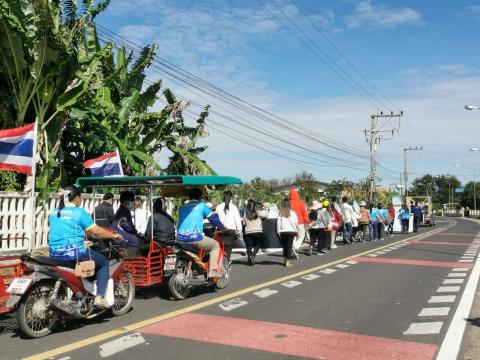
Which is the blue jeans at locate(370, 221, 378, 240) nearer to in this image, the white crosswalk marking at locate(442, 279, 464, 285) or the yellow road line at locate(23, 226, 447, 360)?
the white crosswalk marking at locate(442, 279, 464, 285)

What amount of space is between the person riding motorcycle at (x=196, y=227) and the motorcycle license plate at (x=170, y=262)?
467 mm

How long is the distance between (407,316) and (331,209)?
11784 millimetres

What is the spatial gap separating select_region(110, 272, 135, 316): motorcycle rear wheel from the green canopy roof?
4.99 ft

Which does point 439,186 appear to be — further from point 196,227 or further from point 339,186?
point 196,227

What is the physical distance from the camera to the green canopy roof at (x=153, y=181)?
26.6ft

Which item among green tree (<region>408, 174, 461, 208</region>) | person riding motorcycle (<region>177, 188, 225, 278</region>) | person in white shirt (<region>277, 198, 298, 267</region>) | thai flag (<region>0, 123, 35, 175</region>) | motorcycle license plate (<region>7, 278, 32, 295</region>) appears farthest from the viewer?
green tree (<region>408, 174, 461, 208</region>)

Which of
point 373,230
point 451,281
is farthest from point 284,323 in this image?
point 373,230

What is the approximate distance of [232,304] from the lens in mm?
8297

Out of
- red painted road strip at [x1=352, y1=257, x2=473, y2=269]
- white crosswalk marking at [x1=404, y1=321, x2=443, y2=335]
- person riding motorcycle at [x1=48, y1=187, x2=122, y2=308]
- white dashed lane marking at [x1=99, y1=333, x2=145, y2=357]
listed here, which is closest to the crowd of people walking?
person riding motorcycle at [x1=48, y1=187, x2=122, y2=308]

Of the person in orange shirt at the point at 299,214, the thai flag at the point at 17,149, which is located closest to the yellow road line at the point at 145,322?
the thai flag at the point at 17,149

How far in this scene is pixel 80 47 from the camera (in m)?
16.1

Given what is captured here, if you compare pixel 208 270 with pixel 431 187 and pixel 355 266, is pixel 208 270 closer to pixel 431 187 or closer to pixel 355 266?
pixel 355 266

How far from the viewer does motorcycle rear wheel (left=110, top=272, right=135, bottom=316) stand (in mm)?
7562

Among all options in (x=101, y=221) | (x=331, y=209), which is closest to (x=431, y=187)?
(x=331, y=209)
